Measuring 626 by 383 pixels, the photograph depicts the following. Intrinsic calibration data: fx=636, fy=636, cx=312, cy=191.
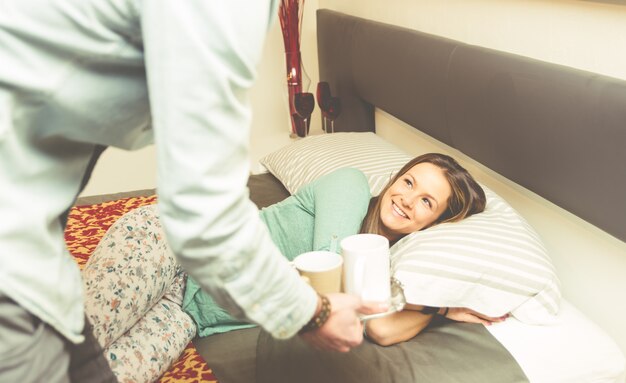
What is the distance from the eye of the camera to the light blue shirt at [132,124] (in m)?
0.59

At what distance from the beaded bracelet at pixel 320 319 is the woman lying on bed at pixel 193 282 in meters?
0.58

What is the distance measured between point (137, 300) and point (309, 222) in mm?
491

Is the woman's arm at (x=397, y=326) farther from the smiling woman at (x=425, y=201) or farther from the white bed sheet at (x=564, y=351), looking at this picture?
the smiling woman at (x=425, y=201)

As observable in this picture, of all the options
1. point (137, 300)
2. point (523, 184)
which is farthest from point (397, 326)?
point (137, 300)

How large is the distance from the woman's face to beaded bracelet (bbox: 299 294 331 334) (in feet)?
2.71

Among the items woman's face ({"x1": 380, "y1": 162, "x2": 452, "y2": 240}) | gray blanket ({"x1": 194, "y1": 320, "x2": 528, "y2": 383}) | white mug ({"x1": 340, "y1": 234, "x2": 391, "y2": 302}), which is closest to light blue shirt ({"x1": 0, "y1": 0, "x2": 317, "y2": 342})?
white mug ({"x1": 340, "y1": 234, "x2": 391, "y2": 302})

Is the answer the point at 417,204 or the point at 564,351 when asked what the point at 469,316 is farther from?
the point at 417,204

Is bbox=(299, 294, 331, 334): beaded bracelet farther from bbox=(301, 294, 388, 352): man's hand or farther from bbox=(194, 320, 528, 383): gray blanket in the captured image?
bbox=(194, 320, 528, 383): gray blanket

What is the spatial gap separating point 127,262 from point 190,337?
0.78 ft

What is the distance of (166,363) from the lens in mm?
1437

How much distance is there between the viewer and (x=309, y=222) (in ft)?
5.65

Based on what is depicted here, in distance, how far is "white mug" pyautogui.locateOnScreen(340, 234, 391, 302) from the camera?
3.72 ft

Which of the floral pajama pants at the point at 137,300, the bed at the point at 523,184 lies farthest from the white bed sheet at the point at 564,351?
the floral pajama pants at the point at 137,300

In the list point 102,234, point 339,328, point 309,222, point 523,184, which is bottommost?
point 102,234
